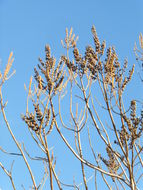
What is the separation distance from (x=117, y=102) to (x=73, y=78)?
2.07 feet

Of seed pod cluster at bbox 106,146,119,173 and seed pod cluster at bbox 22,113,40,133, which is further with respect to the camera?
seed pod cluster at bbox 106,146,119,173

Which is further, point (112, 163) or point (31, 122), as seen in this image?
point (112, 163)

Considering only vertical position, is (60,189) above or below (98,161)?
below

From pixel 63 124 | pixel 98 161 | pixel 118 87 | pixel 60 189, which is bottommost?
pixel 60 189

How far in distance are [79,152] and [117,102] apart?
2.37ft

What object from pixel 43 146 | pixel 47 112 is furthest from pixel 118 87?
pixel 43 146

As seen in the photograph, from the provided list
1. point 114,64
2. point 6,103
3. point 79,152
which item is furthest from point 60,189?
point 114,64

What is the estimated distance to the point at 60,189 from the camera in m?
2.87

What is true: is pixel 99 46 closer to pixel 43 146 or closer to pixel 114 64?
pixel 114 64

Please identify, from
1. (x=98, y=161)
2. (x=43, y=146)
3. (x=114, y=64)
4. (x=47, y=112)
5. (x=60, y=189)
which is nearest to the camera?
(x=43, y=146)

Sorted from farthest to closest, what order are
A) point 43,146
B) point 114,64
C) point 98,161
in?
point 98,161 < point 114,64 < point 43,146

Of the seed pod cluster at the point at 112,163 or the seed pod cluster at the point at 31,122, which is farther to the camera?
the seed pod cluster at the point at 112,163

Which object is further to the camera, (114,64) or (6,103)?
(114,64)

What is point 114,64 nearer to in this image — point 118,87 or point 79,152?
point 118,87
